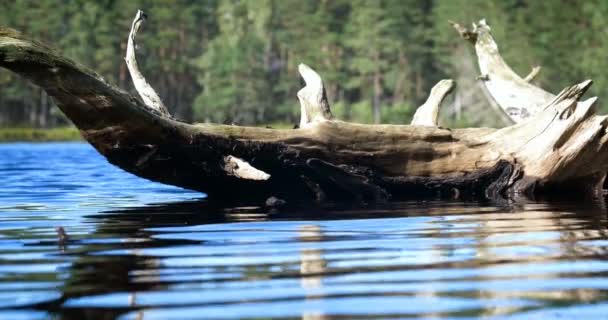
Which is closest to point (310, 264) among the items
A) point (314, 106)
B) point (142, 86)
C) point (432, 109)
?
point (314, 106)

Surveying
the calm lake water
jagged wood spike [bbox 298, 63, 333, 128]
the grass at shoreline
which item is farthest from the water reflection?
the grass at shoreline

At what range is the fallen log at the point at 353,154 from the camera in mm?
9344

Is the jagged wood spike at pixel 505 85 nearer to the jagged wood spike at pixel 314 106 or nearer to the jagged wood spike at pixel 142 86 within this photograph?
the jagged wood spike at pixel 314 106

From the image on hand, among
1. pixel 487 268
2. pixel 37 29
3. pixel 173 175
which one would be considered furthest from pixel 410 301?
pixel 37 29

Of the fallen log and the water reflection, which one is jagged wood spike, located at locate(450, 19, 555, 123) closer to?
the fallen log

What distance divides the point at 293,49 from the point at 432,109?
80713 mm

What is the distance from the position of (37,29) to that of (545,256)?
256 feet

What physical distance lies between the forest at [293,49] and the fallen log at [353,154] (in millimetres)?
57809

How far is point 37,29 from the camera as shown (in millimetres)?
79688

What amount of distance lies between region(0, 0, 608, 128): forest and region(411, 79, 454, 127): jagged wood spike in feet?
188

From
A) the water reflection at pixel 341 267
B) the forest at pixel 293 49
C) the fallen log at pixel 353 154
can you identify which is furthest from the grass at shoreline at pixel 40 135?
the water reflection at pixel 341 267

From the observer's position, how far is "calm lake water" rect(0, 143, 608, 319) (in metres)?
3.95

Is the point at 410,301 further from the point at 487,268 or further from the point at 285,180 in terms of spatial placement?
the point at 285,180

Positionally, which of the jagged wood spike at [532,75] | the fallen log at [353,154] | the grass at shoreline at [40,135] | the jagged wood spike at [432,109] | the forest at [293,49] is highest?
the forest at [293,49]
